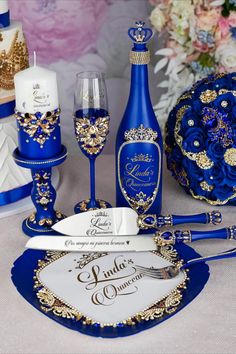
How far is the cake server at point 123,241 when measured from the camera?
81cm

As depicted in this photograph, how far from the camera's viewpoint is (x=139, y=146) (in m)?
0.87

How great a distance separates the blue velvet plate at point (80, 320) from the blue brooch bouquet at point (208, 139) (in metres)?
0.15

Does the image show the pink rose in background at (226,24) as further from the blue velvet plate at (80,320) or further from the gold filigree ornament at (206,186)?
the blue velvet plate at (80,320)

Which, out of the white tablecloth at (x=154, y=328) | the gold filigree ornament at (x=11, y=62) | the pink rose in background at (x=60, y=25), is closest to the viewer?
the white tablecloth at (x=154, y=328)

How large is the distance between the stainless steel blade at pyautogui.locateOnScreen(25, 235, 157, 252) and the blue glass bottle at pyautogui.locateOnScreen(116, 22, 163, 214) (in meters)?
0.10

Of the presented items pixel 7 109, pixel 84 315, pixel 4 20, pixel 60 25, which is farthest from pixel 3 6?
pixel 84 315

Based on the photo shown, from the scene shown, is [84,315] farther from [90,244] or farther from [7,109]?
[7,109]

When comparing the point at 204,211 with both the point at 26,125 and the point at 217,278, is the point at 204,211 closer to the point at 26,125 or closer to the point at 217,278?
the point at 217,278

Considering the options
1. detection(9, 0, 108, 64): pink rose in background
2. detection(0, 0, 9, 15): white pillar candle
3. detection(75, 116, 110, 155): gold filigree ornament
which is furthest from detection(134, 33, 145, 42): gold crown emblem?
detection(9, 0, 108, 64): pink rose in background

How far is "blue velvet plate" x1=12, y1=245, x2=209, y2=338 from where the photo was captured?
0.67 metres

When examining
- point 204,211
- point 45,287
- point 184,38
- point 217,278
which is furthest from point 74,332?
point 184,38

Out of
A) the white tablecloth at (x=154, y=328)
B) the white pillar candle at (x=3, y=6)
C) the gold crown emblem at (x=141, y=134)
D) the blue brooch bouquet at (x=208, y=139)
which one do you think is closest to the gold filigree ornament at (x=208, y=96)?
the blue brooch bouquet at (x=208, y=139)

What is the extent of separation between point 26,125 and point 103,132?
108 mm

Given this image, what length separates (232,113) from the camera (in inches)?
35.6
